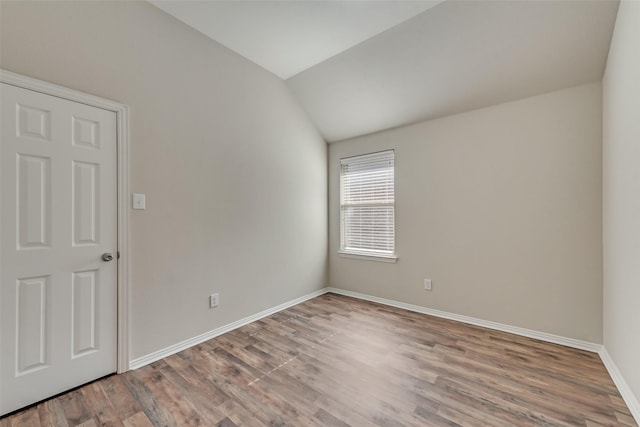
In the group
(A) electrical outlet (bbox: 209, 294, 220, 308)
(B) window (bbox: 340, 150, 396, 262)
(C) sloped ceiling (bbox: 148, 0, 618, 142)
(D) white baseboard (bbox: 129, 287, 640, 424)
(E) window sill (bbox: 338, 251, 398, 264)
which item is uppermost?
(C) sloped ceiling (bbox: 148, 0, 618, 142)

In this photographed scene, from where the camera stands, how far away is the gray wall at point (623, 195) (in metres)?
1.50

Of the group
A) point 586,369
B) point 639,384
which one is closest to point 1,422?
point 639,384

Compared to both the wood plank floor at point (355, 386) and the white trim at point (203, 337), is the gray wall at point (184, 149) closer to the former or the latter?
the white trim at point (203, 337)

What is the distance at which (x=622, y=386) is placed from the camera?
1.73 m

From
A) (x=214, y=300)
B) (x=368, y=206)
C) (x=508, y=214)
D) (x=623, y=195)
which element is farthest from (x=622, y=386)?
(x=214, y=300)

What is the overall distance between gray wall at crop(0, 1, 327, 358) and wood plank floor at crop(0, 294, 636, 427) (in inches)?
Result: 17.8

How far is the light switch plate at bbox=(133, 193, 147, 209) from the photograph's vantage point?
81.2 inches

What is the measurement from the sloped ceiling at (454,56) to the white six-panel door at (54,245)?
129 centimetres

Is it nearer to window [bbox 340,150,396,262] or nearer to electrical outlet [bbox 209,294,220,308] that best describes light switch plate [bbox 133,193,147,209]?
electrical outlet [bbox 209,294,220,308]

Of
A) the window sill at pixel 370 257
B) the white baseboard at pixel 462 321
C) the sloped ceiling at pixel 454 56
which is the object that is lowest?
the white baseboard at pixel 462 321

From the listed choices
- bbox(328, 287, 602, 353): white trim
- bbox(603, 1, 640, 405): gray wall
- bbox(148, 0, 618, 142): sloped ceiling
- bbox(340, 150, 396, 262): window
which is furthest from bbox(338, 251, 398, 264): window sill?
bbox(603, 1, 640, 405): gray wall

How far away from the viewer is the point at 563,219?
2.38 metres

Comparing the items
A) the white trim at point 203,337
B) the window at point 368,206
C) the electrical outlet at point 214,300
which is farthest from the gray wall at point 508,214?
the electrical outlet at point 214,300

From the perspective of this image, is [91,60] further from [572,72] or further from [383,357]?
[572,72]
